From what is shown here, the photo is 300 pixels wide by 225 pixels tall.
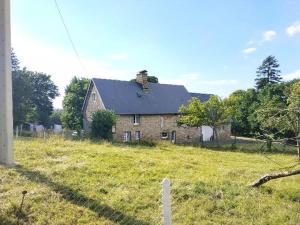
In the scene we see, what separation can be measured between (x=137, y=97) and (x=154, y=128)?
3.68 metres

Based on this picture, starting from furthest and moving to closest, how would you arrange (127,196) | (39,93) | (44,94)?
(44,94)
(39,93)
(127,196)

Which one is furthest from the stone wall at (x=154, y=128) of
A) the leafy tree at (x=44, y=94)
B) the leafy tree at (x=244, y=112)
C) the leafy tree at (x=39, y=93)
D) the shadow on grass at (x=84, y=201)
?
the leafy tree at (x=44, y=94)

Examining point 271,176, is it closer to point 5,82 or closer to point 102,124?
point 5,82

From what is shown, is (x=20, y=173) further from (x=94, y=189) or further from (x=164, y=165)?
(x=164, y=165)

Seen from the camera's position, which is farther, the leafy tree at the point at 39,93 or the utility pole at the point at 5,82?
the leafy tree at the point at 39,93

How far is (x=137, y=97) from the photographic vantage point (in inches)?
1346

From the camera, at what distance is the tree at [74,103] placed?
43.0m

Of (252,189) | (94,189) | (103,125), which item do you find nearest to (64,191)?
(94,189)

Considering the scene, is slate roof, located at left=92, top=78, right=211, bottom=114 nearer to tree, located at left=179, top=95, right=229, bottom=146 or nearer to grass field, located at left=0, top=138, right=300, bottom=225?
tree, located at left=179, top=95, right=229, bottom=146

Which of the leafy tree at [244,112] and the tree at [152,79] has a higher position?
the tree at [152,79]

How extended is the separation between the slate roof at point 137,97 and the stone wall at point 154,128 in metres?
0.66

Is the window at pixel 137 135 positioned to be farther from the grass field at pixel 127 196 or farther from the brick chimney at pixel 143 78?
the grass field at pixel 127 196

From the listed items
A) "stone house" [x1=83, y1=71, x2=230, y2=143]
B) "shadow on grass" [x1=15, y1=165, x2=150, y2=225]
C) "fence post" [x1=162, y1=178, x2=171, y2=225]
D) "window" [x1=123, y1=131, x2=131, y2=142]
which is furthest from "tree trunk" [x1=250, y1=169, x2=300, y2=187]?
"window" [x1=123, y1=131, x2=131, y2=142]

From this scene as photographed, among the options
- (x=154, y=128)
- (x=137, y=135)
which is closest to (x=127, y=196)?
(x=137, y=135)
